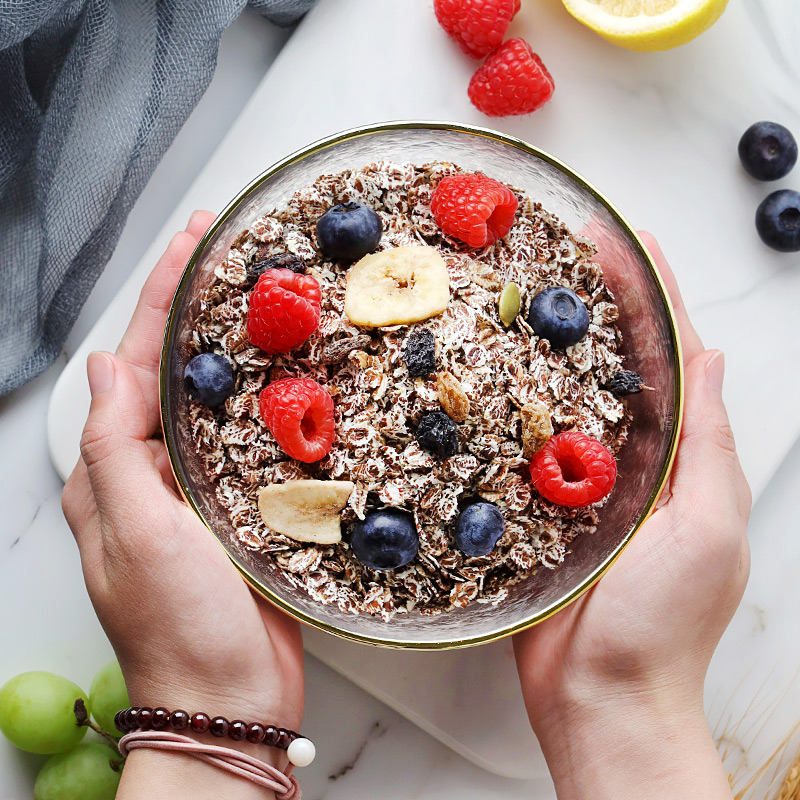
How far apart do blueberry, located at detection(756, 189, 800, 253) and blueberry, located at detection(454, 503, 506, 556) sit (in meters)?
0.97

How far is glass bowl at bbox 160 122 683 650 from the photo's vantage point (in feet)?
4.52

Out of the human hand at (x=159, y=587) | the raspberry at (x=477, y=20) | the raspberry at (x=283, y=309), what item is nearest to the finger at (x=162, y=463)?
the human hand at (x=159, y=587)

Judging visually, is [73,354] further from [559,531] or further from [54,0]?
[559,531]

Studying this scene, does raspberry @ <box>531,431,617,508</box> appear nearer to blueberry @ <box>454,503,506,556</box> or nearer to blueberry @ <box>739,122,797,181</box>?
blueberry @ <box>454,503,506,556</box>

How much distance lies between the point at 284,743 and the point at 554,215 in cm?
112

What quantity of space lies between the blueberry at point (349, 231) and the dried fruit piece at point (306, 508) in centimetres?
40

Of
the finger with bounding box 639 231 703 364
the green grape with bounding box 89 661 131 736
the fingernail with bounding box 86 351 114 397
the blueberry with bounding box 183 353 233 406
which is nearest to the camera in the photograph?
the blueberry with bounding box 183 353 233 406

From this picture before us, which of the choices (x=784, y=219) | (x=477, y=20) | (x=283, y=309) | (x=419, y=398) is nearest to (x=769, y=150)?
(x=784, y=219)

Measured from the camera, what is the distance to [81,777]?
1.68 metres

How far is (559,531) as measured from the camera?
56.0 inches

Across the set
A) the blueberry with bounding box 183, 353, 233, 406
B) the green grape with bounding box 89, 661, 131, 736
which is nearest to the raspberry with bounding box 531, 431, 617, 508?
the blueberry with bounding box 183, 353, 233, 406

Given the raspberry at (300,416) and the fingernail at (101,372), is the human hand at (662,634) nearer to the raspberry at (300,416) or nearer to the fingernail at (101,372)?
the raspberry at (300,416)

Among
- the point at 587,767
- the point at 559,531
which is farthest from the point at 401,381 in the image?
the point at 587,767

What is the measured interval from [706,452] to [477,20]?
39.7 inches
